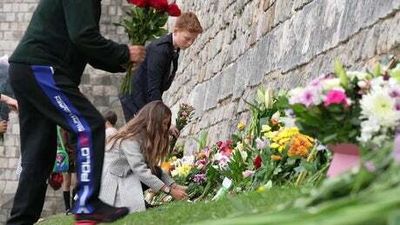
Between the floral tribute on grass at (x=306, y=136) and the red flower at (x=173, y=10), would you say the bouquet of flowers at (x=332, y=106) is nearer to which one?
the floral tribute on grass at (x=306, y=136)

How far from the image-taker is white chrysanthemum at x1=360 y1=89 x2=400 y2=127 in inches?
113

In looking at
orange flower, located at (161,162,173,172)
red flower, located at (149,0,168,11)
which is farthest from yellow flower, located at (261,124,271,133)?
orange flower, located at (161,162,173,172)

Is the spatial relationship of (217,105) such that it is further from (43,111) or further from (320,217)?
(320,217)

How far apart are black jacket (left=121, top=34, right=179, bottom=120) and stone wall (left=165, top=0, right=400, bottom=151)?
70cm

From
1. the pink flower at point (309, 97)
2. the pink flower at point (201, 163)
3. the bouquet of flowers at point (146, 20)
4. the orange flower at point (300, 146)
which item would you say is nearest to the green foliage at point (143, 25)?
the bouquet of flowers at point (146, 20)

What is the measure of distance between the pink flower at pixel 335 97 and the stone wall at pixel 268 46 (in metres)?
1.35

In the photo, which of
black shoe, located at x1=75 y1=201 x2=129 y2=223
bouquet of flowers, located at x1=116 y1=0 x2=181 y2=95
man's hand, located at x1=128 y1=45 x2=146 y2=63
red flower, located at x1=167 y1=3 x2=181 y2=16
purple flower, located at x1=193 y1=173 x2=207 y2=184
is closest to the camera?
black shoe, located at x1=75 y1=201 x2=129 y2=223

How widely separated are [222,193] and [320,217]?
3.92 m

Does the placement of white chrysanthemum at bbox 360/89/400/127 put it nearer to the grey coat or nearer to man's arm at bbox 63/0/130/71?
man's arm at bbox 63/0/130/71

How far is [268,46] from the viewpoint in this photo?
23.8 feet

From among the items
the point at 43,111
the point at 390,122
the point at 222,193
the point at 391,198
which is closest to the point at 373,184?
the point at 391,198

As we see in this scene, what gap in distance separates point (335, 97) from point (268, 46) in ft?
13.9

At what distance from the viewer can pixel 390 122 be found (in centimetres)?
288

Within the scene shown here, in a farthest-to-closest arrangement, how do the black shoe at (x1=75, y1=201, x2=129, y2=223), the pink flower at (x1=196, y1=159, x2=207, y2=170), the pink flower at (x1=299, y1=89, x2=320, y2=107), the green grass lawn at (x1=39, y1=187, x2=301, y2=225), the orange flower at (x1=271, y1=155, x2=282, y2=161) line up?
the pink flower at (x1=196, y1=159, x2=207, y2=170) < the orange flower at (x1=271, y1=155, x2=282, y2=161) < the black shoe at (x1=75, y1=201, x2=129, y2=223) < the green grass lawn at (x1=39, y1=187, x2=301, y2=225) < the pink flower at (x1=299, y1=89, x2=320, y2=107)
